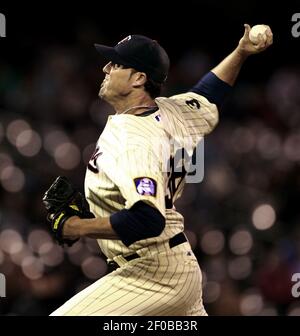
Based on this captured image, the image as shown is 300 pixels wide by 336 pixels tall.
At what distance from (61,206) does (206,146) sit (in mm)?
2920

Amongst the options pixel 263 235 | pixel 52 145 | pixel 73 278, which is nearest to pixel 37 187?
pixel 52 145

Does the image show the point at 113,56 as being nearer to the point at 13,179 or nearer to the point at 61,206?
the point at 61,206

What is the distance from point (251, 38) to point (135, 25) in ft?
11.5

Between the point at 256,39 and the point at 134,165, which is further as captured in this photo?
the point at 256,39

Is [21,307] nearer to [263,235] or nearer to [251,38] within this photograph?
[263,235]

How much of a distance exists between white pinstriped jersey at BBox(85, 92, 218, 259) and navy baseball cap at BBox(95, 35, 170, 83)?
0.47 ft

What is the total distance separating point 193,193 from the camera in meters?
5.33

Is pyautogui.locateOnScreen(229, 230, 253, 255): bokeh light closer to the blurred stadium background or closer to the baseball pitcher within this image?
the blurred stadium background

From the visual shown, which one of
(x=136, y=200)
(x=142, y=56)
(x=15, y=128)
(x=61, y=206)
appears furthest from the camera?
(x=15, y=128)

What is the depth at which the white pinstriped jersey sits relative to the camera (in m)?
2.48

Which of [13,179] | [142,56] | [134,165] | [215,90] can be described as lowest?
[13,179]

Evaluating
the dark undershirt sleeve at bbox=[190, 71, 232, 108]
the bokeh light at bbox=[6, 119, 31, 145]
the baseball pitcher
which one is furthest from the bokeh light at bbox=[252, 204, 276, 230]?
the baseball pitcher

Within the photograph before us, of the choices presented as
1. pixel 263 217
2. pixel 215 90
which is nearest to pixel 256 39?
pixel 215 90

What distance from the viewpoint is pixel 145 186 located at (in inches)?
96.4
